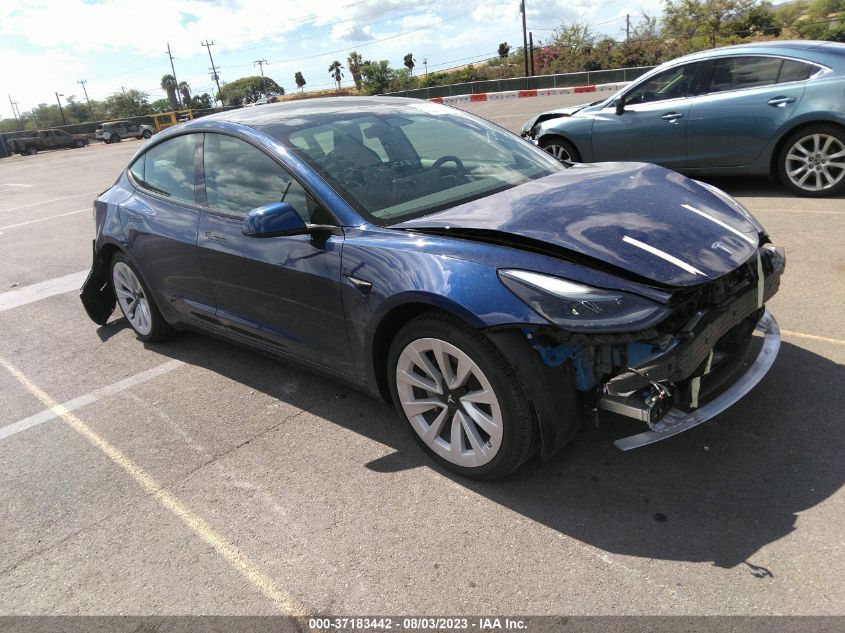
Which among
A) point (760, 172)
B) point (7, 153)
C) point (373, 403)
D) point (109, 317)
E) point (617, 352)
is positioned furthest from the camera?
point (7, 153)

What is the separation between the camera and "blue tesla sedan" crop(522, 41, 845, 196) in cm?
654

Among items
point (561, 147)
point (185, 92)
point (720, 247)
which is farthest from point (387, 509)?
point (185, 92)

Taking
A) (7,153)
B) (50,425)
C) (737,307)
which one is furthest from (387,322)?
(7,153)

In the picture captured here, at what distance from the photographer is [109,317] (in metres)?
5.73

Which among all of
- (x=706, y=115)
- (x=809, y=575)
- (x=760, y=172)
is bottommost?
(x=809, y=575)

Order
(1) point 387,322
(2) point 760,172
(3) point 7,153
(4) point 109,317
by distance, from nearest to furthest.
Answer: (1) point 387,322 < (4) point 109,317 < (2) point 760,172 < (3) point 7,153

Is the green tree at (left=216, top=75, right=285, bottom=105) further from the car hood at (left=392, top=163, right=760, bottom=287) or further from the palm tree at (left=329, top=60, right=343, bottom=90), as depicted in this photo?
the car hood at (left=392, top=163, right=760, bottom=287)

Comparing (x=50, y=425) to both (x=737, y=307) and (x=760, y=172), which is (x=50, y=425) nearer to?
(x=737, y=307)

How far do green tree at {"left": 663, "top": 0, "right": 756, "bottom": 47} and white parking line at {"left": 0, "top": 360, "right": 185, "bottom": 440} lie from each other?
1605 inches

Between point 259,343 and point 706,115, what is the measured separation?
18.7ft

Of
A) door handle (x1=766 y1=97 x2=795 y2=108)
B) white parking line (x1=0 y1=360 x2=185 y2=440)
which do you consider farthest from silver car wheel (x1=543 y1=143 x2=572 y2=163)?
white parking line (x1=0 y1=360 x2=185 y2=440)

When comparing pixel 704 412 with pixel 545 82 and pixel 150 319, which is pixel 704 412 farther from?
pixel 545 82

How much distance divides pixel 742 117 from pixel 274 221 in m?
5.79

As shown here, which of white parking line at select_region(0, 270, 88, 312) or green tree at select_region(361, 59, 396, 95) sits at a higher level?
green tree at select_region(361, 59, 396, 95)
